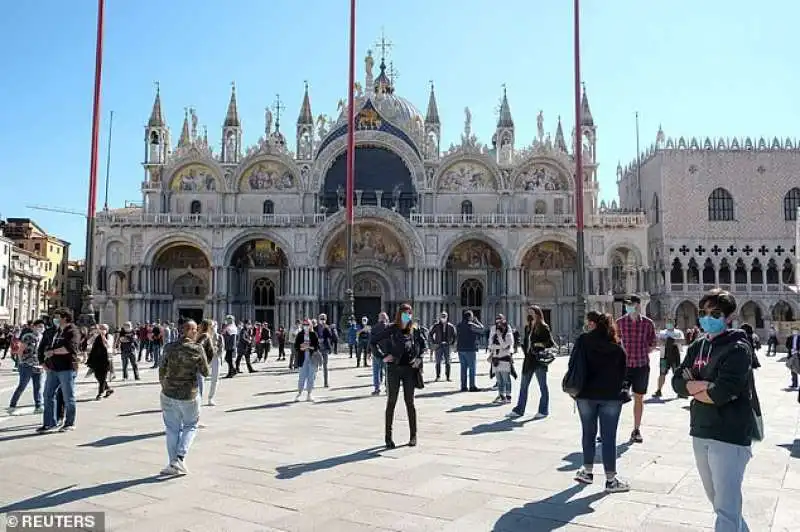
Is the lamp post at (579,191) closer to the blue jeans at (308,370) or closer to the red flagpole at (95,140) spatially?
the blue jeans at (308,370)

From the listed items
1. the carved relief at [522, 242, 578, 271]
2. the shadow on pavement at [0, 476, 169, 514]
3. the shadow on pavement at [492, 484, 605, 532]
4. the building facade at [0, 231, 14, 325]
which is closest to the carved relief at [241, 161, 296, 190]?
the carved relief at [522, 242, 578, 271]

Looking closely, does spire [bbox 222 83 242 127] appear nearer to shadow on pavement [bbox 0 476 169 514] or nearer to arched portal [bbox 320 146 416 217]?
arched portal [bbox 320 146 416 217]

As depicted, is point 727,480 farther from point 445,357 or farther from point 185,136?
point 185,136

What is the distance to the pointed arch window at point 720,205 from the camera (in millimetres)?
49125

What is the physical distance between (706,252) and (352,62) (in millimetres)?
33436

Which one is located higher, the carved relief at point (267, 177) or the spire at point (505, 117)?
the spire at point (505, 117)

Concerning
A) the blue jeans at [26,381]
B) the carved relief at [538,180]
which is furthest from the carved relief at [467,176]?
the blue jeans at [26,381]

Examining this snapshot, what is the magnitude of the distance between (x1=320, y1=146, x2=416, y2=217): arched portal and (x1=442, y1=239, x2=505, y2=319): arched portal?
4.62 metres

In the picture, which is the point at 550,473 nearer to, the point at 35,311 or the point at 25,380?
the point at 25,380

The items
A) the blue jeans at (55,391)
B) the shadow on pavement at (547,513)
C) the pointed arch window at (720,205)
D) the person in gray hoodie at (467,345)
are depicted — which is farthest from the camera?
the pointed arch window at (720,205)

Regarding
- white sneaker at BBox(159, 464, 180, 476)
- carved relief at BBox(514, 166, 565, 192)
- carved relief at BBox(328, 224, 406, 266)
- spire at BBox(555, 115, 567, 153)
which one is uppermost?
spire at BBox(555, 115, 567, 153)

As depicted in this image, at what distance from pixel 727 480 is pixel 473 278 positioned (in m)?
39.9

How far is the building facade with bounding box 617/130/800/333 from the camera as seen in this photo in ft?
157

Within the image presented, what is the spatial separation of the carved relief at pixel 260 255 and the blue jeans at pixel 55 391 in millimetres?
34135
